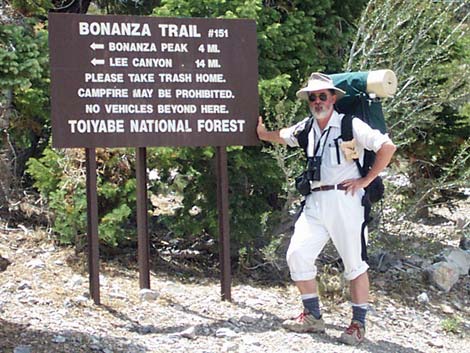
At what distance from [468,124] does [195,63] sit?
14.8ft

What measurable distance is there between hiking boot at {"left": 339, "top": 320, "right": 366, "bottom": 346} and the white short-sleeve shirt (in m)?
1.20

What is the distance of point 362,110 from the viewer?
6.91 m

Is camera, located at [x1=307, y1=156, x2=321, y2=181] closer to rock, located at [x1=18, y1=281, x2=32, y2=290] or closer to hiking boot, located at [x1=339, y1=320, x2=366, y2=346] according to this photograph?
hiking boot, located at [x1=339, y1=320, x2=366, y2=346]

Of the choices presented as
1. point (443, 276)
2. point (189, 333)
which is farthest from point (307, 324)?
point (443, 276)

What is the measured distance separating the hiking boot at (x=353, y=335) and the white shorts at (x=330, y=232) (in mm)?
413

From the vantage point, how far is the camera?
261 inches

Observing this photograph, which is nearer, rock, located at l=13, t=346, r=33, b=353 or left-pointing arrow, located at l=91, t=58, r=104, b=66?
rock, located at l=13, t=346, r=33, b=353

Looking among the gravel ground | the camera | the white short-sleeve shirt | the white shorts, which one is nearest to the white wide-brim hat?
the white short-sleeve shirt

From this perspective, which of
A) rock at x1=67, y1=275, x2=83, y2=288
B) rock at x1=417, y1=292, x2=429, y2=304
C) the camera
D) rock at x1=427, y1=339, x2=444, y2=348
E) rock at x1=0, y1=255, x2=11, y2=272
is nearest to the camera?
the camera

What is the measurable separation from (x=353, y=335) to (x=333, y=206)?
1090 mm

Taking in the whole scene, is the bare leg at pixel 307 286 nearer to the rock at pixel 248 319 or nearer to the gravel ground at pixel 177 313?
the gravel ground at pixel 177 313

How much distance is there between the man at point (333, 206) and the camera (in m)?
6.55

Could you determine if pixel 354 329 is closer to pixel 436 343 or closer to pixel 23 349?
pixel 436 343

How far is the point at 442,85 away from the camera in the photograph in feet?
30.4
